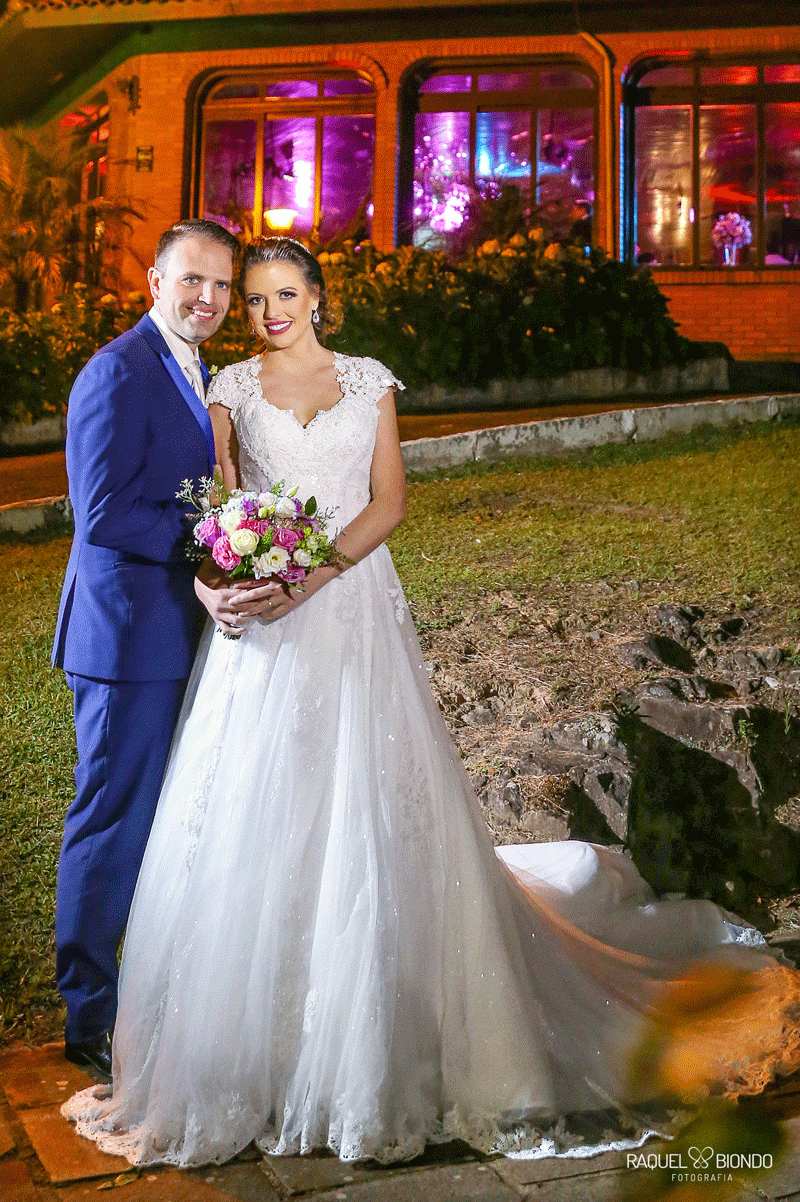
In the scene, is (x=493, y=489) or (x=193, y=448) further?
(x=493, y=489)

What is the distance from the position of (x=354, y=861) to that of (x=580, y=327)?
10.2m

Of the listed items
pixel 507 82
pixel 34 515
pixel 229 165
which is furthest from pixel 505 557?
pixel 229 165

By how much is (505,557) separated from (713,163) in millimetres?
12693

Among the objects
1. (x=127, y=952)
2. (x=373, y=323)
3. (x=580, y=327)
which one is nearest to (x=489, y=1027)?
(x=127, y=952)

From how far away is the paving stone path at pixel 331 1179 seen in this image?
9.87 feet

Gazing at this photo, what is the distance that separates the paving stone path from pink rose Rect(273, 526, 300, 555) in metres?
1.58

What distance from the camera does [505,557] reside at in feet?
25.1

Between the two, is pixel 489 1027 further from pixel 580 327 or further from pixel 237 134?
pixel 237 134

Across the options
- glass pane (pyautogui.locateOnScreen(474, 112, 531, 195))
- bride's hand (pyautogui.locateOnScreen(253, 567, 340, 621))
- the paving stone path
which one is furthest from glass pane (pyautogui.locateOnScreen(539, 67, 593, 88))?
the paving stone path

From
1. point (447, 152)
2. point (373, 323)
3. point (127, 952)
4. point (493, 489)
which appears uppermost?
point (447, 152)

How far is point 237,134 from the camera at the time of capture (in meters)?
19.1

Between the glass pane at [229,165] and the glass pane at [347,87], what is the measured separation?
1315 mm

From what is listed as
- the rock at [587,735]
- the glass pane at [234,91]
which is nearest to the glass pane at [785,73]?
the glass pane at [234,91]

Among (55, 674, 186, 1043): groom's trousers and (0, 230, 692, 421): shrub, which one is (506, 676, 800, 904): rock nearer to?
(55, 674, 186, 1043): groom's trousers
